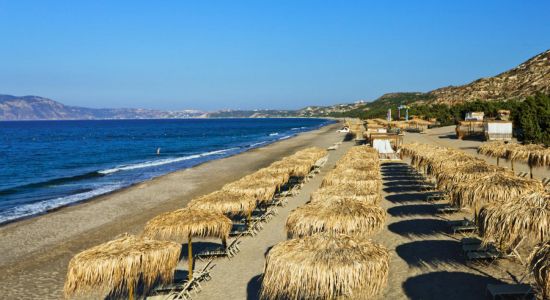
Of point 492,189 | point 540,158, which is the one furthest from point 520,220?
point 540,158

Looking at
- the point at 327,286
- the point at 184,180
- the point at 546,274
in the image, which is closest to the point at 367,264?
the point at 327,286

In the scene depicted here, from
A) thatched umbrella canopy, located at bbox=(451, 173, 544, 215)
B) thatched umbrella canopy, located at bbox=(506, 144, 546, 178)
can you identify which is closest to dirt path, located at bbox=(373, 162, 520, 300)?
thatched umbrella canopy, located at bbox=(451, 173, 544, 215)

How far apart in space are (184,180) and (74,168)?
16319mm

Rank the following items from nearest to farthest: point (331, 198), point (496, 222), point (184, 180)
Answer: point (496, 222) < point (331, 198) < point (184, 180)

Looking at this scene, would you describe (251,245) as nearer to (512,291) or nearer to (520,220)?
(512,291)

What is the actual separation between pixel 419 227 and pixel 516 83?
85.4 metres

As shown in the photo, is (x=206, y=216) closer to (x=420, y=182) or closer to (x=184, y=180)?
(x=420, y=182)

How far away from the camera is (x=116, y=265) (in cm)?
688

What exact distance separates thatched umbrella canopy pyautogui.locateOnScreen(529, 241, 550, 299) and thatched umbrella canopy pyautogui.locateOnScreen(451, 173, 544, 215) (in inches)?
152

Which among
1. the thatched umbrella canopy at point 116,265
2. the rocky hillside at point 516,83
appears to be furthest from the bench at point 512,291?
the rocky hillside at point 516,83

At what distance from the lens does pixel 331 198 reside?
348 inches

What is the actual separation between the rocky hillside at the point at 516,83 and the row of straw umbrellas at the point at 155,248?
220 ft

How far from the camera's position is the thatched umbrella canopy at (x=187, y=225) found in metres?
9.14

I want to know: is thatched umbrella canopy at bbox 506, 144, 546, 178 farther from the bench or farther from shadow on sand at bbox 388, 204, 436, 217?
the bench
